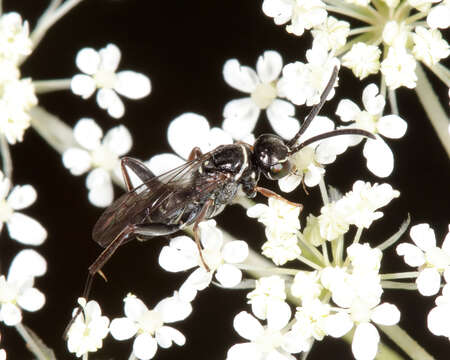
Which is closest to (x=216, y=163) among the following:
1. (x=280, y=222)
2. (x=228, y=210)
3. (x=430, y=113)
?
(x=280, y=222)

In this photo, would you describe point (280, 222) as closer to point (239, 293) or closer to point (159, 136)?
point (239, 293)

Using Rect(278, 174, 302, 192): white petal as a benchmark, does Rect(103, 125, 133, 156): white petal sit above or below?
above

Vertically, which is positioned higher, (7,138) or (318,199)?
(7,138)

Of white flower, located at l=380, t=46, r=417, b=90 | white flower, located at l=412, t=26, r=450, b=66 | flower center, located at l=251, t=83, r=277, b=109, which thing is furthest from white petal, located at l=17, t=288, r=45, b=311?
white flower, located at l=412, t=26, r=450, b=66

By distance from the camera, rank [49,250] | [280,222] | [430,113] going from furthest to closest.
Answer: [49,250] < [430,113] < [280,222]

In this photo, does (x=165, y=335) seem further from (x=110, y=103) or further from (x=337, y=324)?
(x=110, y=103)

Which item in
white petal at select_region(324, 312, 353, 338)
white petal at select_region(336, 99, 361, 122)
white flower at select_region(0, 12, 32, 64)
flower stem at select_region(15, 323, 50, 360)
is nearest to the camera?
white petal at select_region(324, 312, 353, 338)

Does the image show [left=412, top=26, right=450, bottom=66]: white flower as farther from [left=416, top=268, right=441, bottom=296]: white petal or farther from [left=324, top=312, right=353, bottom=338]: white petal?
[left=324, top=312, right=353, bottom=338]: white petal
